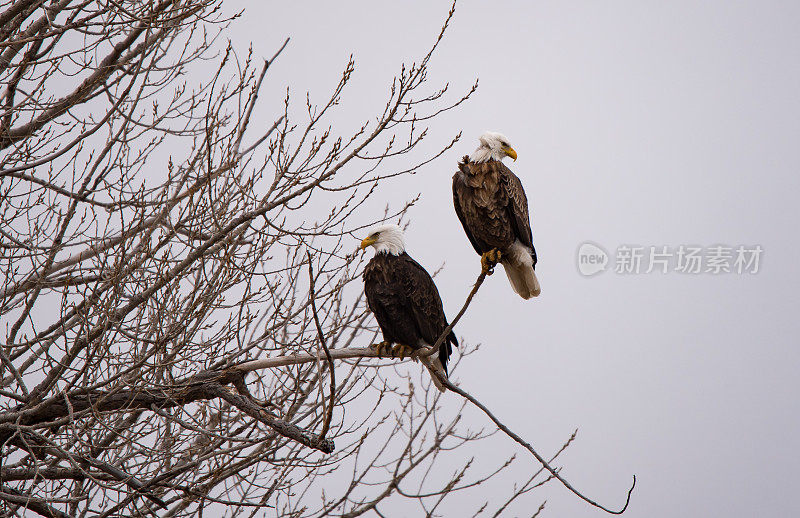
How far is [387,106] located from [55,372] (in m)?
1.89

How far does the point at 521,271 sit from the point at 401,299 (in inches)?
35.4

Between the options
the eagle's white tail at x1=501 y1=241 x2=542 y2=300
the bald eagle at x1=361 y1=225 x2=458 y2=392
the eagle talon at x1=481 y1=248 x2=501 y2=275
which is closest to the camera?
the eagle talon at x1=481 y1=248 x2=501 y2=275

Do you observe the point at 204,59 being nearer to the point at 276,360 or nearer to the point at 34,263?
the point at 34,263

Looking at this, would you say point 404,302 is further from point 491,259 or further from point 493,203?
point 493,203

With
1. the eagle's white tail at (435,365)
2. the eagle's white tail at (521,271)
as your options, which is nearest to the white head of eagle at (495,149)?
the eagle's white tail at (521,271)

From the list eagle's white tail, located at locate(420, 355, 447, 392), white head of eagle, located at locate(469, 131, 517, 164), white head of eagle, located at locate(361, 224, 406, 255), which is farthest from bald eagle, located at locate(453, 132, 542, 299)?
eagle's white tail, located at locate(420, 355, 447, 392)

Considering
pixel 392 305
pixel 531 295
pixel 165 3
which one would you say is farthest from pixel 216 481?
pixel 531 295

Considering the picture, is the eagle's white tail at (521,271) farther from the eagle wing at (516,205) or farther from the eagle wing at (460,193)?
the eagle wing at (460,193)

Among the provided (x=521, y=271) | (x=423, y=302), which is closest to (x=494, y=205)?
(x=521, y=271)

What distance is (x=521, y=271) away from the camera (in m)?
5.22

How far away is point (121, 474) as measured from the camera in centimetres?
319

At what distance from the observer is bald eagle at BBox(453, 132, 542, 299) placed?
487cm

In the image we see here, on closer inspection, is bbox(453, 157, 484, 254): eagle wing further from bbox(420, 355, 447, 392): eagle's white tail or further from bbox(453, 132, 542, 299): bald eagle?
bbox(420, 355, 447, 392): eagle's white tail

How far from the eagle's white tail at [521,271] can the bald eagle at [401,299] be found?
549mm
